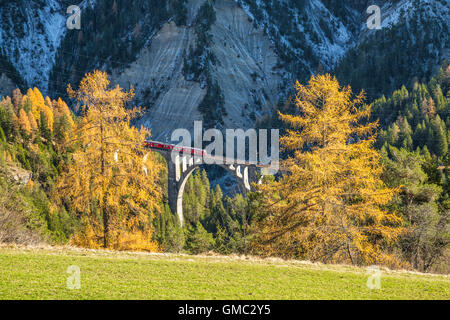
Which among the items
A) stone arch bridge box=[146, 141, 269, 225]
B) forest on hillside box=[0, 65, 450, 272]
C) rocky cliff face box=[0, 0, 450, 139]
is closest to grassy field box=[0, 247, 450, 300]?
forest on hillside box=[0, 65, 450, 272]

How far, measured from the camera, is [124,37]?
168 m

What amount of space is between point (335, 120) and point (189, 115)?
388ft

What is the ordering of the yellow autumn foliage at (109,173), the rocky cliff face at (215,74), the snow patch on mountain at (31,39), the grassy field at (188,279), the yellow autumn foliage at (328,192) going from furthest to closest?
1. the snow patch on mountain at (31,39)
2. the rocky cliff face at (215,74)
3. the yellow autumn foliage at (109,173)
4. the yellow autumn foliage at (328,192)
5. the grassy field at (188,279)

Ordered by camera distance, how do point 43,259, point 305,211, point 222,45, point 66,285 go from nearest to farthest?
point 66,285 < point 43,259 < point 305,211 < point 222,45

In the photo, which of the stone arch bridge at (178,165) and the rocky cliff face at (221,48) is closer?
the stone arch bridge at (178,165)

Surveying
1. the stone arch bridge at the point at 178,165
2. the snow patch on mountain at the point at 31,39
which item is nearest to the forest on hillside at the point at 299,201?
the stone arch bridge at the point at 178,165

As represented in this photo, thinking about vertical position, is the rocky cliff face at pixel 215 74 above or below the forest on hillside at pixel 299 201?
above

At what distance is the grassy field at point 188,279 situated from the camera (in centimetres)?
1057

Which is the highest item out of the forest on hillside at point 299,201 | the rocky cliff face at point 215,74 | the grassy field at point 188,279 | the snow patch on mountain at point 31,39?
the snow patch on mountain at point 31,39

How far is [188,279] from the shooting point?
11992mm

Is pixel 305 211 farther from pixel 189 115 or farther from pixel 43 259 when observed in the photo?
pixel 189 115

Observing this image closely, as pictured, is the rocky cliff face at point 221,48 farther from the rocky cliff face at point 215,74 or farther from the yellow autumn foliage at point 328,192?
the yellow autumn foliage at point 328,192
